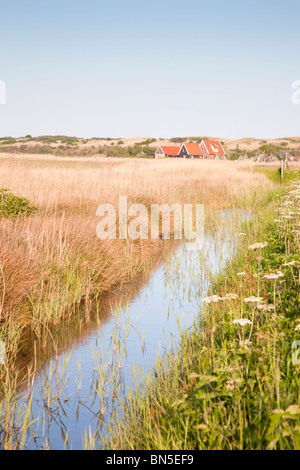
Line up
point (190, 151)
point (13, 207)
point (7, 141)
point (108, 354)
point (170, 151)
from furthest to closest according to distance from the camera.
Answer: point (7, 141)
point (170, 151)
point (190, 151)
point (13, 207)
point (108, 354)

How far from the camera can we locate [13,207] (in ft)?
30.2

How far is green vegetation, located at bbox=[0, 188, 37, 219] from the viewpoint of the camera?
8945 millimetres

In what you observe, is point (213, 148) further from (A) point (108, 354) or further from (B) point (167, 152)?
(A) point (108, 354)

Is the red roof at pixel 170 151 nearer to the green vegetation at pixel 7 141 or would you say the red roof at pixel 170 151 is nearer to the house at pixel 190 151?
the house at pixel 190 151

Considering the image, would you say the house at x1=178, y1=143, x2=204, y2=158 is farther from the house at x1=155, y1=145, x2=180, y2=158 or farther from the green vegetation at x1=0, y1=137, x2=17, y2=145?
the green vegetation at x1=0, y1=137, x2=17, y2=145

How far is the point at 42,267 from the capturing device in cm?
668

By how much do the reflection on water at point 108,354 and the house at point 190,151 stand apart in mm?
69721

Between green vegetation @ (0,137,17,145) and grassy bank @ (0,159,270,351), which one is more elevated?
green vegetation @ (0,137,17,145)

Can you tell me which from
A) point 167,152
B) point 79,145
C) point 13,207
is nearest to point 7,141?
point 79,145

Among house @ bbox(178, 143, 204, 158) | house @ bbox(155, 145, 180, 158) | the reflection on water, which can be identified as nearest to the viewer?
the reflection on water

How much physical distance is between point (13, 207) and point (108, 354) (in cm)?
483

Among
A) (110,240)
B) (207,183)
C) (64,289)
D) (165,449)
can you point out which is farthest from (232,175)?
(165,449)

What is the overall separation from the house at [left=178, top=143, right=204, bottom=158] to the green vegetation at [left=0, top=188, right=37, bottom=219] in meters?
68.9

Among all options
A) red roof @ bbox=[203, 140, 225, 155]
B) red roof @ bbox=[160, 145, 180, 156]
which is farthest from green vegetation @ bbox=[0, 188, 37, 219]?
red roof @ bbox=[160, 145, 180, 156]
